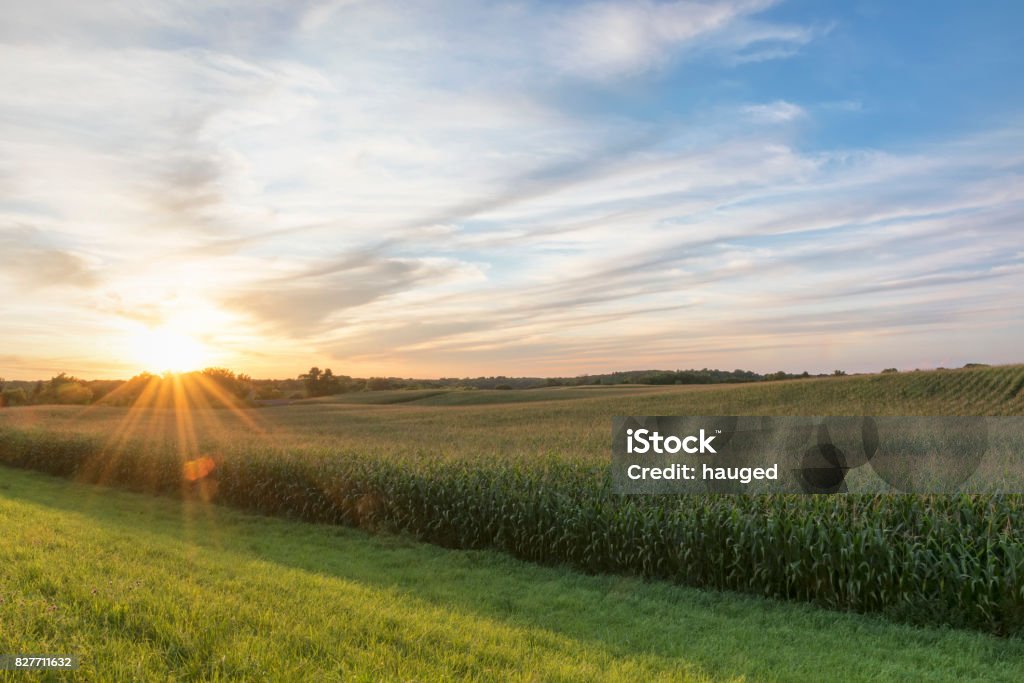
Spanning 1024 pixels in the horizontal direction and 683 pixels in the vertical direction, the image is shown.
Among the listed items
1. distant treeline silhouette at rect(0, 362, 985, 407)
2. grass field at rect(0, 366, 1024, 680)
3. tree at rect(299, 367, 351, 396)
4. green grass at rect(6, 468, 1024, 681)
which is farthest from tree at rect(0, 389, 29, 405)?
green grass at rect(6, 468, 1024, 681)

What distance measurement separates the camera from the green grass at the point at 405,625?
16.6ft

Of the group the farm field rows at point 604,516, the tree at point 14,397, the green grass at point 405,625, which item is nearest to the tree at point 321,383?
the tree at point 14,397

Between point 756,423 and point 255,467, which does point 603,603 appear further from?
point 756,423

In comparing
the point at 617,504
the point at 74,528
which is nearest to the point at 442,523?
the point at 617,504

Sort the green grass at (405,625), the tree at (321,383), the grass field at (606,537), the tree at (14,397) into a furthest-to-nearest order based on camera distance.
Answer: the tree at (321,383) < the tree at (14,397) < the grass field at (606,537) < the green grass at (405,625)

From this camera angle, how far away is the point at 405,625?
240 inches

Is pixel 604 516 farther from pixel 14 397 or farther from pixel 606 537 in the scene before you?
pixel 14 397

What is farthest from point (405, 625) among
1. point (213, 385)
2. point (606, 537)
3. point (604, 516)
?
point (213, 385)

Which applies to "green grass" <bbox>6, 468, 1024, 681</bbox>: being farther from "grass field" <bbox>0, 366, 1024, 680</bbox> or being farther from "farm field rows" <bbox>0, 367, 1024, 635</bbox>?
"farm field rows" <bbox>0, 367, 1024, 635</bbox>

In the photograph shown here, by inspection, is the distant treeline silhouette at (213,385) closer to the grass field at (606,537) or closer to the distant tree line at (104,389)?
the distant tree line at (104,389)

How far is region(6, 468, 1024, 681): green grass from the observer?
5.07 meters

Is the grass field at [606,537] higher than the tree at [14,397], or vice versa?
the tree at [14,397]

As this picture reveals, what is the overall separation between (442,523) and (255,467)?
6.56 metres

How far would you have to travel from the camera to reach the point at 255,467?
55.1 ft
